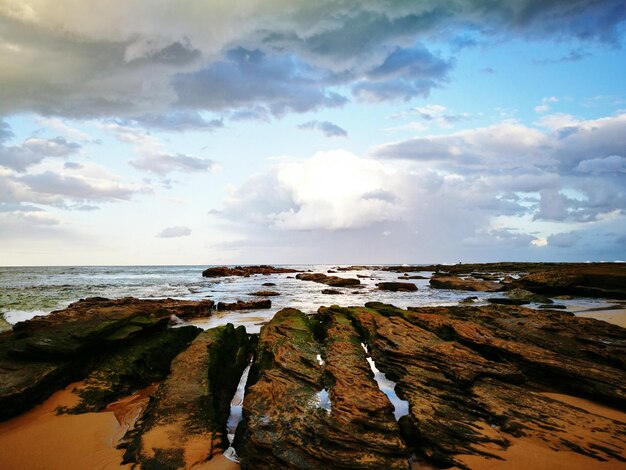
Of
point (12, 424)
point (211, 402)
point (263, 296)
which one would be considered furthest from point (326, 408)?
point (263, 296)

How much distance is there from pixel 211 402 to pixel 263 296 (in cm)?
2075

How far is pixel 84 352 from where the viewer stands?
24.1 ft

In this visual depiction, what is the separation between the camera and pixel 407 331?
8.54 m

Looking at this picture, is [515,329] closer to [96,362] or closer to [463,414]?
[463,414]

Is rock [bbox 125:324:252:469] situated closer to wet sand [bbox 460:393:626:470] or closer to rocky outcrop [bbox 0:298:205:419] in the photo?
rocky outcrop [bbox 0:298:205:419]

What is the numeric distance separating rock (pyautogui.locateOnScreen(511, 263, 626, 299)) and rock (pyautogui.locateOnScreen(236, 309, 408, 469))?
24987mm

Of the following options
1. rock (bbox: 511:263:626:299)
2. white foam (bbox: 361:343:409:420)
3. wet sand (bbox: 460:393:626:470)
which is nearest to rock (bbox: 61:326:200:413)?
white foam (bbox: 361:343:409:420)

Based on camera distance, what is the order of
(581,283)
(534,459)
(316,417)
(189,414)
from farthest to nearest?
(581,283) < (189,414) < (316,417) < (534,459)

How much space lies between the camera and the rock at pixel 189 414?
14.5ft

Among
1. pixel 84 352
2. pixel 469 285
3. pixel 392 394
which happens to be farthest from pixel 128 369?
pixel 469 285

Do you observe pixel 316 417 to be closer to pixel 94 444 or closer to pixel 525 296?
pixel 94 444

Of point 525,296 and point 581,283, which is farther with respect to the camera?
point 581,283

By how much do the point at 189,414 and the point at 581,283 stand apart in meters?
29.3

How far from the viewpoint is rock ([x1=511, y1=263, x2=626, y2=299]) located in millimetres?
22594
